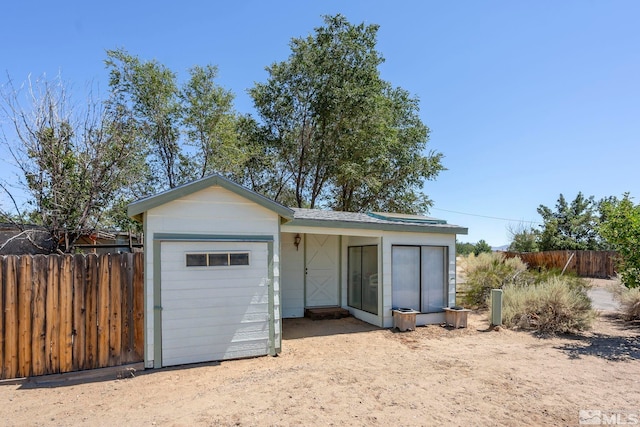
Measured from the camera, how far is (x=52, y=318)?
191 inches

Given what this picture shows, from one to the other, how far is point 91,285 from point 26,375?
1.38 metres

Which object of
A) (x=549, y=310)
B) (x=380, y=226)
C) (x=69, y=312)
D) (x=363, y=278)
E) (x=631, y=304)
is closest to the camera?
(x=69, y=312)

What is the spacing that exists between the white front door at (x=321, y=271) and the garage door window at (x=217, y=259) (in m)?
3.81

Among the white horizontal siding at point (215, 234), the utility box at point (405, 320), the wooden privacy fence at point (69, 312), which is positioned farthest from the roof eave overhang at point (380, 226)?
the wooden privacy fence at point (69, 312)

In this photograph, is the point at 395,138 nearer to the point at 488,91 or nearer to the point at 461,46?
the point at 488,91

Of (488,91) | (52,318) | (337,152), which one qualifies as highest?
(488,91)

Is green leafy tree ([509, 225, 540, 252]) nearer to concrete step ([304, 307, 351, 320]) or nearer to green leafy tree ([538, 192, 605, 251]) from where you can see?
green leafy tree ([538, 192, 605, 251])

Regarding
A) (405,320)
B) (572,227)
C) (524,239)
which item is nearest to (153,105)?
(405,320)

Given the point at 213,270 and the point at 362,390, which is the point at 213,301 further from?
the point at 362,390

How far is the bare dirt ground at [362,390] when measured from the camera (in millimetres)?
3738

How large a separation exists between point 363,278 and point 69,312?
20.3 ft

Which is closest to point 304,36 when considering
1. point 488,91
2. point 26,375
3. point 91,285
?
point 488,91

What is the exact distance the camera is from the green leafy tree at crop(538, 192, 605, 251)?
86.6 feet

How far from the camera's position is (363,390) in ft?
14.7
